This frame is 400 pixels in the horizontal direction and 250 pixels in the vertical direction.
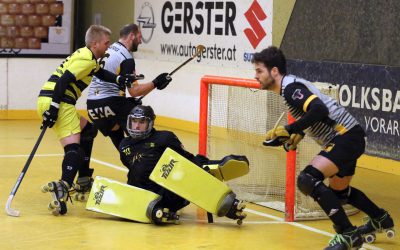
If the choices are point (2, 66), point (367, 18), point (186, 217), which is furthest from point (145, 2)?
point (186, 217)

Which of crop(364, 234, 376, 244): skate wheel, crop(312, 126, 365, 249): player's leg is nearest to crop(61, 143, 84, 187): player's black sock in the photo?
crop(312, 126, 365, 249): player's leg

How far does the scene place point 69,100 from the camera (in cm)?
863

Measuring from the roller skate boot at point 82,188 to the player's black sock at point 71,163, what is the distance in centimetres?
61

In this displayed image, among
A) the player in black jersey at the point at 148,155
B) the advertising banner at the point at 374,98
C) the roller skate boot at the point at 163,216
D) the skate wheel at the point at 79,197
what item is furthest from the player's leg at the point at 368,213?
the advertising banner at the point at 374,98

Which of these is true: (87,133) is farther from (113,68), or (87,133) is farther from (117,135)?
(113,68)

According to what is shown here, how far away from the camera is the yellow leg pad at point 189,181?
305 inches

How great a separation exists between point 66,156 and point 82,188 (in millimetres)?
719

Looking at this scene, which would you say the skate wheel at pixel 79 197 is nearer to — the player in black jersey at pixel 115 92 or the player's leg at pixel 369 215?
the player in black jersey at pixel 115 92

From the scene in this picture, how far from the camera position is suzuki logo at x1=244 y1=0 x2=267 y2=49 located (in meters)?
13.4

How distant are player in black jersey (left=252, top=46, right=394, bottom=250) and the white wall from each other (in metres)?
7.39

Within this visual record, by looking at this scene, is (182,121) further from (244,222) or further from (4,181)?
(244,222)

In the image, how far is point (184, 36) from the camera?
1520cm

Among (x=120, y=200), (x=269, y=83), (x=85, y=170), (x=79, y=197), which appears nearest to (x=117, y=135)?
(x=85, y=170)

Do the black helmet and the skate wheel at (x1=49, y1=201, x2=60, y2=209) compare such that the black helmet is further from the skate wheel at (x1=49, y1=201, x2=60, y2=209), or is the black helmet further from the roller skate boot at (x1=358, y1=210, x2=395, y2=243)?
the roller skate boot at (x1=358, y1=210, x2=395, y2=243)
